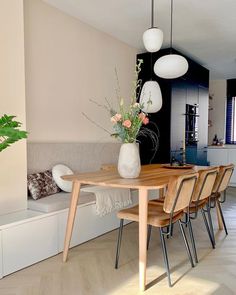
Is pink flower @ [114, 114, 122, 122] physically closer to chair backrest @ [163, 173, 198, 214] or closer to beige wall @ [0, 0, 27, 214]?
chair backrest @ [163, 173, 198, 214]

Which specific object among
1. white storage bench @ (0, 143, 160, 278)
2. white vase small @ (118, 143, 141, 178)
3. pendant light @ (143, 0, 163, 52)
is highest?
pendant light @ (143, 0, 163, 52)

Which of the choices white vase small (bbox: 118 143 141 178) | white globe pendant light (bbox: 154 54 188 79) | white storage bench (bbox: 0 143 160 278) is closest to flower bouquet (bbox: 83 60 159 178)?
white vase small (bbox: 118 143 141 178)

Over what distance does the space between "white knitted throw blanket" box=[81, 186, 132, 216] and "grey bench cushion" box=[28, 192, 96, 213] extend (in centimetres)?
7

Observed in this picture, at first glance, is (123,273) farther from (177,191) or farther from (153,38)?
(153,38)

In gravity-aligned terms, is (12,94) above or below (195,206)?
above

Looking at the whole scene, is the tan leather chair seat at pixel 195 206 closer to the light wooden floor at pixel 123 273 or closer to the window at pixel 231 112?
the light wooden floor at pixel 123 273

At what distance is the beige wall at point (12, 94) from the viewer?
2.54 metres

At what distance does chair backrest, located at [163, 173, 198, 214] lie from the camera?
6.68 feet

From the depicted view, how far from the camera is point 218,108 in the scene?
7113 mm

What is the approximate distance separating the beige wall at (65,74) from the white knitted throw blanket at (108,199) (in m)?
0.87

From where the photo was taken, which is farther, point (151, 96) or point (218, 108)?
point (218, 108)

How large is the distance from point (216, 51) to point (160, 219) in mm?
3644

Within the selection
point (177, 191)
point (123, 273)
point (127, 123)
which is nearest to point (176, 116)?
point (127, 123)

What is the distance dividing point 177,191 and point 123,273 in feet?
2.58
